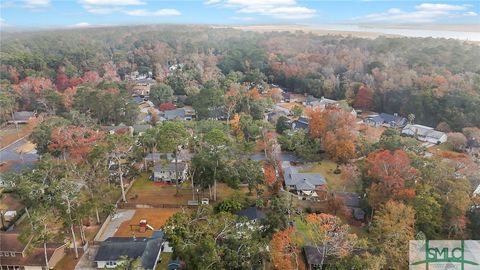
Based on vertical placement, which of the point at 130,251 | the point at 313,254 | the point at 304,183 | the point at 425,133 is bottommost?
the point at 130,251

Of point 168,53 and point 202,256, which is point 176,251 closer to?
point 202,256

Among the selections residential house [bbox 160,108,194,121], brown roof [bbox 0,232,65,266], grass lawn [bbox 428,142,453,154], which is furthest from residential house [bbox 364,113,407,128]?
brown roof [bbox 0,232,65,266]

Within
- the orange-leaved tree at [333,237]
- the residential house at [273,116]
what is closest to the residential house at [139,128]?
the residential house at [273,116]

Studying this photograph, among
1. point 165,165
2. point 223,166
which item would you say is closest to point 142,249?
point 223,166

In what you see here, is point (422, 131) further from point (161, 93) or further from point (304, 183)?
Result: point (161, 93)

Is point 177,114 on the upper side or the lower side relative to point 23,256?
upper

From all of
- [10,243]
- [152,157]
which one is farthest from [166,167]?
[10,243]

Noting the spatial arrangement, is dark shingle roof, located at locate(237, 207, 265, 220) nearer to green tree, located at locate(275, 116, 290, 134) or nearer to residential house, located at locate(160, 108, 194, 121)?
green tree, located at locate(275, 116, 290, 134)
